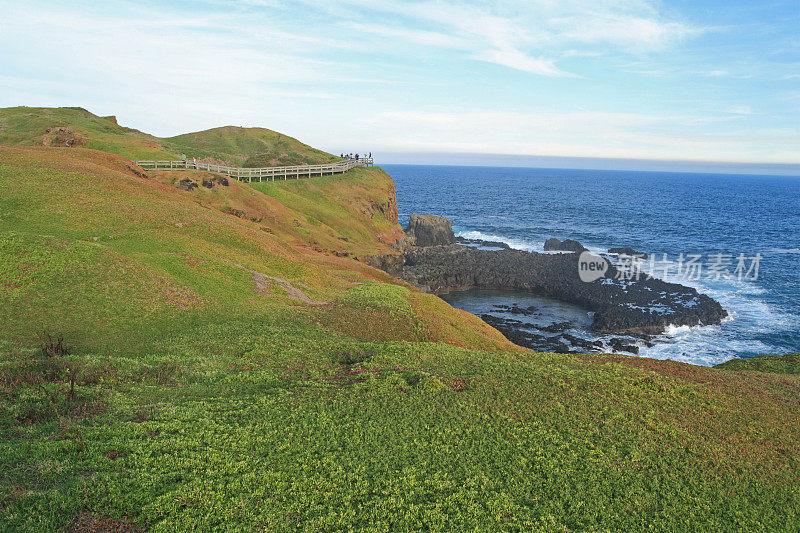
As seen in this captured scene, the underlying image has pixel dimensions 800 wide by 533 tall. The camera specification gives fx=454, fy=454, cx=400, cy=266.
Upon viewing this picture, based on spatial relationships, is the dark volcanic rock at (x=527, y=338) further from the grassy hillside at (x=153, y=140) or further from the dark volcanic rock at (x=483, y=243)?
the grassy hillside at (x=153, y=140)

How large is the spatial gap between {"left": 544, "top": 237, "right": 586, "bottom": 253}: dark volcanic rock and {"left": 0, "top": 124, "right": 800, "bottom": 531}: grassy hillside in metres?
62.8

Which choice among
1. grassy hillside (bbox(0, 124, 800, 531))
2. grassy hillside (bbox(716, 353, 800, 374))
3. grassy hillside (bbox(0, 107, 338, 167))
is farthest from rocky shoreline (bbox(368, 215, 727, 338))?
grassy hillside (bbox(0, 107, 338, 167))

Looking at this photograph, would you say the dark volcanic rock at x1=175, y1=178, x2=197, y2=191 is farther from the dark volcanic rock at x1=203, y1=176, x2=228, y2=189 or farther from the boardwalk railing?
the boardwalk railing

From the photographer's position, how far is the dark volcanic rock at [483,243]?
90681mm

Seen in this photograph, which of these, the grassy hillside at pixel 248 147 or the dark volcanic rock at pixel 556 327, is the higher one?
the grassy hillside at pixel 248 147

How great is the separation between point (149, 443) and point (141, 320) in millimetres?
11620

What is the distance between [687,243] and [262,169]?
90237 millimetres

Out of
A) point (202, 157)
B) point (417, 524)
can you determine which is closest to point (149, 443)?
point (417, 524)

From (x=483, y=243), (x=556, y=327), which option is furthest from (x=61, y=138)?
(x=483, y=243)

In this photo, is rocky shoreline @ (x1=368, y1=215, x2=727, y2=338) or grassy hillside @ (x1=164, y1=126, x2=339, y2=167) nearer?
rocky shoreline @ (x1=368, y1=215, x2=727, y2=338)

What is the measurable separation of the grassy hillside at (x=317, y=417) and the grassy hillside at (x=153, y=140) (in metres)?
36.6

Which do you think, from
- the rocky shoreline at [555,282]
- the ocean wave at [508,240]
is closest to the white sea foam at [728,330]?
the rocky shoreline at [555,282]

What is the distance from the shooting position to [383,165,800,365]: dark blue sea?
165 ft

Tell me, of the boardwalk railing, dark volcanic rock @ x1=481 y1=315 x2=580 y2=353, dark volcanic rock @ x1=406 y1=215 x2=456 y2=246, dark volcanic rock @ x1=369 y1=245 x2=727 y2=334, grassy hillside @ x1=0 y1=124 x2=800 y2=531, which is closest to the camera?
grassy hillside @ x1=0 y1=124 x2=800 y2=531
